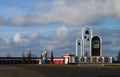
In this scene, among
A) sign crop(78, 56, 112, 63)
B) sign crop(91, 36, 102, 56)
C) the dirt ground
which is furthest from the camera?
sign crop(91, 36, 102, 56)

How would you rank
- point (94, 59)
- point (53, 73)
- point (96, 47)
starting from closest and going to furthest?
point (53, 73) < point (94, 59) < point (96, 47)

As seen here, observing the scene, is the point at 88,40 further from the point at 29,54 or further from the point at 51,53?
the point at 29,54

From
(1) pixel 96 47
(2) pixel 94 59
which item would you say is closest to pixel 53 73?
(2) pixel 94 59

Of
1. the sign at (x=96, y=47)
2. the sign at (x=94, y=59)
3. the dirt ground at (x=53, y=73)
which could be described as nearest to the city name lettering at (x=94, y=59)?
the sign at (x=94, y=59)

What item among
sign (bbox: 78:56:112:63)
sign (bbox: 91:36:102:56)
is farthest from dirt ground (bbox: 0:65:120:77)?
sign (bbox: 91:36:102:56)

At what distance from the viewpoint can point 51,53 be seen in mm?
164000

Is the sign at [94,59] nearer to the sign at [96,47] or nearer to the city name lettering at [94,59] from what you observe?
the city name lettering at [94,59]

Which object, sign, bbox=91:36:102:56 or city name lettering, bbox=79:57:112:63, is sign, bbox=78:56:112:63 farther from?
sign, bbox=91:36:102:56

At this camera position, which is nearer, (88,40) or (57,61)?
(88,40)

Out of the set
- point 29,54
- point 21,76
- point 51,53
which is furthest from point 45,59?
point 21,76

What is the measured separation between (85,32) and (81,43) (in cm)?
341

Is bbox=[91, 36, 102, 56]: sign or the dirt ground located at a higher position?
bbox=[91, 36, 102, 56]: sign

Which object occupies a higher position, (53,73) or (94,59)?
(94,59)

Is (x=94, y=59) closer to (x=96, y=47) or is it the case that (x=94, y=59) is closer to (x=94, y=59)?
(x=94, y=59)
